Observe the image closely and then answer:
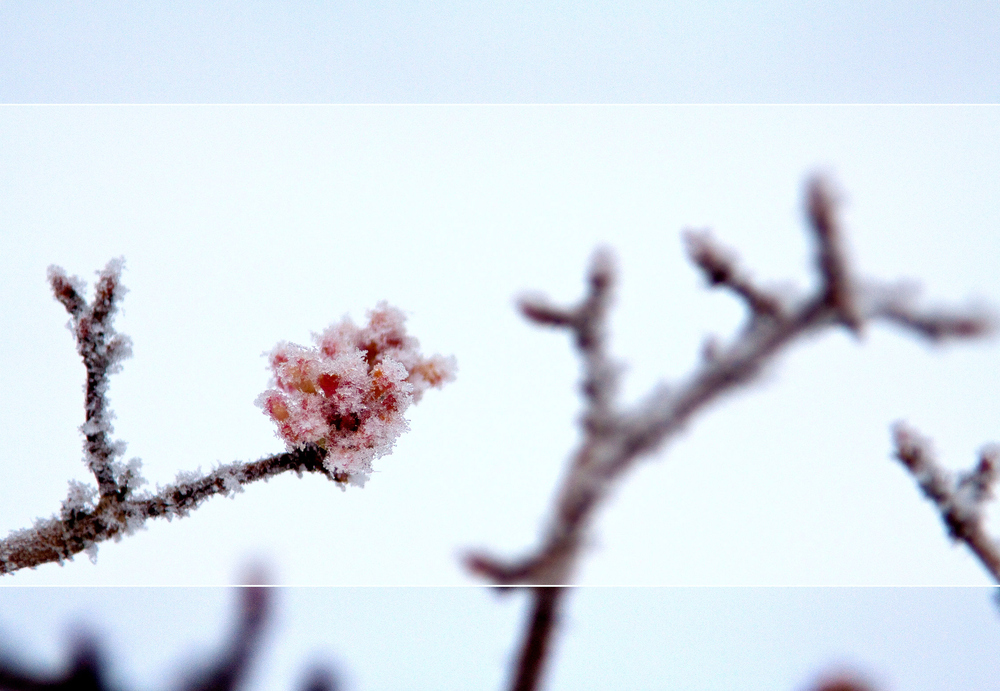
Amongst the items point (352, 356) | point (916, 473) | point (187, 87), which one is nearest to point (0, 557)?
point (352, 356)

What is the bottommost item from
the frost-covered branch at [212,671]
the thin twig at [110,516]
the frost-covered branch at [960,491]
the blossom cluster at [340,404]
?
the frost-covered branch at [960,491]

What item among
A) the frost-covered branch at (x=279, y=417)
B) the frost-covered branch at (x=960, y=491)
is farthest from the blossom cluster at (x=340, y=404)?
the frost-covered branch at (x=960, y=491)

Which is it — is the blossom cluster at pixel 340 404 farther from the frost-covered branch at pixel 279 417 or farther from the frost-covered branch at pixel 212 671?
the frost-covered branch at pixel 212 671

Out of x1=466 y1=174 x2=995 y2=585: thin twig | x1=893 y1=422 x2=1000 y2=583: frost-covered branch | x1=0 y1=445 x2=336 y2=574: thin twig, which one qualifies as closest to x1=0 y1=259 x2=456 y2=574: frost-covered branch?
x1=0 y1=445 x2=336 y2=574: thin twig

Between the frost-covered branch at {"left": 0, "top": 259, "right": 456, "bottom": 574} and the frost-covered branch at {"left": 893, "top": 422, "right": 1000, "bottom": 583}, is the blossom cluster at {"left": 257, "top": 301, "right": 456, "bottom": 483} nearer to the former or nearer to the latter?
the frost-covered branch at {"left": 0, "top": 259, "right": 456, "bottom": 574}

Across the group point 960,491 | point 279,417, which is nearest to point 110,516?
point 279,417

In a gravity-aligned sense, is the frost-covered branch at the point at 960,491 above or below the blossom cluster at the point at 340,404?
below

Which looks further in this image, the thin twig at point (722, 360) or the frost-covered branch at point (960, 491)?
the frost-covered branch at point (960, 491)

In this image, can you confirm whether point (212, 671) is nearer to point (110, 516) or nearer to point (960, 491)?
point (110, 516)
